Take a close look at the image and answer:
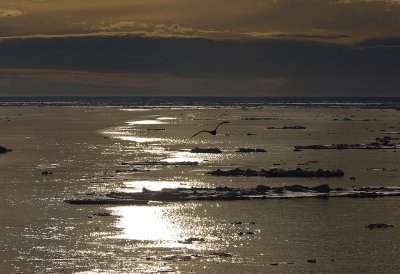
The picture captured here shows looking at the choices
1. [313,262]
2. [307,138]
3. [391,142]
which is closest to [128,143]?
[307,138]

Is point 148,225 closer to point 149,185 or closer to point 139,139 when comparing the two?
point 149,185

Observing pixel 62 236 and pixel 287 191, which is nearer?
pixel 62 236

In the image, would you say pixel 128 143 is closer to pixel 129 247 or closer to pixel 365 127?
pixel 365 127

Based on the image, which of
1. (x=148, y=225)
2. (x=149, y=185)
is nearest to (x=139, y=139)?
(x=149, y=185)

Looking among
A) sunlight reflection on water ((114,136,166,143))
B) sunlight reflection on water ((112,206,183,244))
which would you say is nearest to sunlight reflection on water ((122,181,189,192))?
sunlight reflection on water ((112,206,183,244))

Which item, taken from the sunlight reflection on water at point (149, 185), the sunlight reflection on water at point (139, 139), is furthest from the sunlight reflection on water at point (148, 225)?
the sunlight reflection on water at point (139, 139)

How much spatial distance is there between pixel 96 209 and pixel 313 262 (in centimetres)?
1622

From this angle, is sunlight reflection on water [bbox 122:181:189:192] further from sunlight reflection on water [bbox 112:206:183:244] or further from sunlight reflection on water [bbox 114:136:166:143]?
sunlight reflection on water [bbox 114:136:166:143]

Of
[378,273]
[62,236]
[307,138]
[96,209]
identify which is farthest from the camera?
[307,138]

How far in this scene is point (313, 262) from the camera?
35.2 metres

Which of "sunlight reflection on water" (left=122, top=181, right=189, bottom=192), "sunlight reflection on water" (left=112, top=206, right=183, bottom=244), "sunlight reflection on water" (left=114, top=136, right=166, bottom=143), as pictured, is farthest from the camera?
"sunlight reflection on water" (left=114, top=136, right=166, bottom=143)

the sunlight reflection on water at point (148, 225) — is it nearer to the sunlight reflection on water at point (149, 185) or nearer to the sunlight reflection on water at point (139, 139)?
the sunlight reflection on water at point (149, 185)

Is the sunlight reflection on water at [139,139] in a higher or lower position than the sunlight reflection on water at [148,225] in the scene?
higher

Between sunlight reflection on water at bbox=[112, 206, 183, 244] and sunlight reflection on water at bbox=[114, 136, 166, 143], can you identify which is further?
sunlight reflection on water at bbox=[114, 136, 166, 143]
